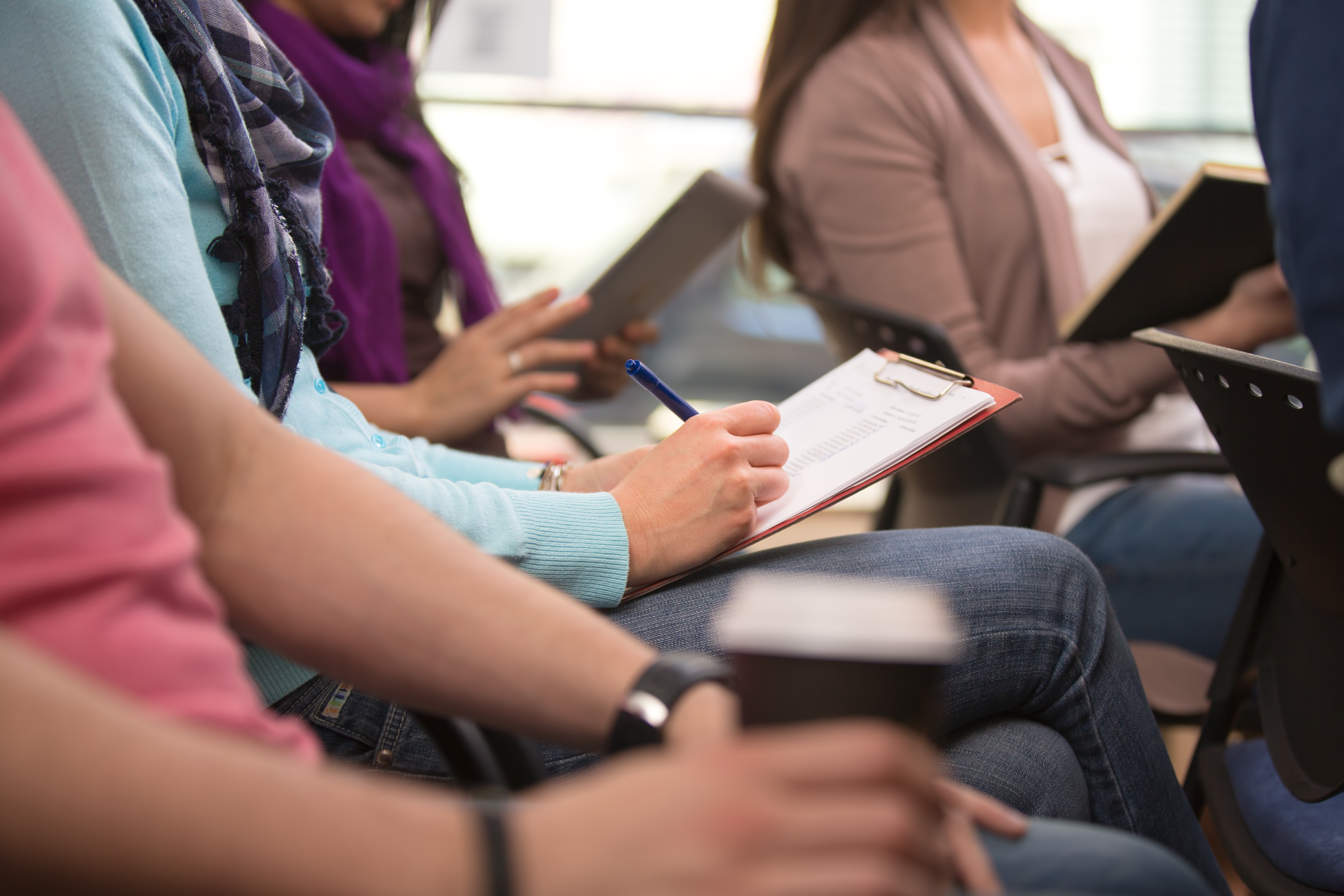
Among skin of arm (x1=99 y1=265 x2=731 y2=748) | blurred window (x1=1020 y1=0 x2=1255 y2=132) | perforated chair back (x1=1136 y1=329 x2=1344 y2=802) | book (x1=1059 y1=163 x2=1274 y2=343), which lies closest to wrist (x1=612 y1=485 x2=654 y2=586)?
skin of arm (x1=99 y1=265 x2=731 y2=748)

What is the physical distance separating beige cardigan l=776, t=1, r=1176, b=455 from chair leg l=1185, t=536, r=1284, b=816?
0.49 m

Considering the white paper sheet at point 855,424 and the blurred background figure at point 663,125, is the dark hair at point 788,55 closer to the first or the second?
the blurred background figure at point 663,125

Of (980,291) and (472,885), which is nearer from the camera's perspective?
(472,885)

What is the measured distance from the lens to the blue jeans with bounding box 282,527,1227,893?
0.78m

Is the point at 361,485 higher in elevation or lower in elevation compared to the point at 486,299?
higher

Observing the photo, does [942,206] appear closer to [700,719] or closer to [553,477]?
[553,477]

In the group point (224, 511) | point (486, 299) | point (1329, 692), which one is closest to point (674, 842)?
point (224, 511)

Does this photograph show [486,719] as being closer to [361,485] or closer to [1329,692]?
[361,485]

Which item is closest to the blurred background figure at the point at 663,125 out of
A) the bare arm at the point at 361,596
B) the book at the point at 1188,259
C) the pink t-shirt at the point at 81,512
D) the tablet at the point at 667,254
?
the tablet at the point at 667,254

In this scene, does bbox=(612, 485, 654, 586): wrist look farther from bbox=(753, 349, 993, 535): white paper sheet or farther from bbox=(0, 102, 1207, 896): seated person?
bbox=(0, 102, 1207, 896): seated person

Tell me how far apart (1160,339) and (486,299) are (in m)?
0.99

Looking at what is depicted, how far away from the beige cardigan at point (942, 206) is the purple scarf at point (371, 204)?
1.70 ft

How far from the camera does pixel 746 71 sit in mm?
2729

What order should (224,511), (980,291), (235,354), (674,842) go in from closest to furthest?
1. (674,842)
2. (224,511)
3. (235,354)
4. (980,291)
